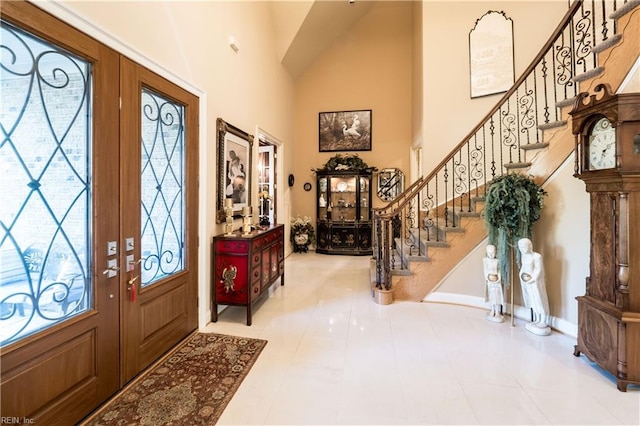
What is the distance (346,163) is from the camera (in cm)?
666

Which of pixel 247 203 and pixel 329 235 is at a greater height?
pixel 247 203

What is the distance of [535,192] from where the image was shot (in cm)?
284

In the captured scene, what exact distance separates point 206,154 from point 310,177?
4319 millimetres

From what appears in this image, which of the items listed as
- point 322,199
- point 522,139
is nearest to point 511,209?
point 522,139

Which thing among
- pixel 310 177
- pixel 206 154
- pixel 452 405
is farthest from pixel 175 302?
pixel 310 177

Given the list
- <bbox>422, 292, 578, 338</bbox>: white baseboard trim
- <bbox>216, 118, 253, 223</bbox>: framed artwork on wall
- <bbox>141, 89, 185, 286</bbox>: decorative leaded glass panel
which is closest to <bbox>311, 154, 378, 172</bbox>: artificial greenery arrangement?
<bbox>216, 118, 253, 223</bbox>: framed artwork on wall

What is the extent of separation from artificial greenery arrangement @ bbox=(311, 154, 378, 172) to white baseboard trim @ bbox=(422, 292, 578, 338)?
3.61 metres

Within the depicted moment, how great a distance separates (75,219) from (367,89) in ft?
21.8

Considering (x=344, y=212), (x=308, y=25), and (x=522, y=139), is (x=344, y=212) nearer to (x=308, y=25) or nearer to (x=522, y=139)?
(x=522, y=139)

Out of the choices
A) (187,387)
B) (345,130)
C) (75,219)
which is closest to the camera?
(75,219)

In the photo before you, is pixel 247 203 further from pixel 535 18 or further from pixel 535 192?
pixel 535 18

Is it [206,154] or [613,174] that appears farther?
[206,154]

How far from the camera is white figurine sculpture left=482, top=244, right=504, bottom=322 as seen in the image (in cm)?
309

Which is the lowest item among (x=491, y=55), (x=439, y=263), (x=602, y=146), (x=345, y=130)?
(x=439, y=263)
